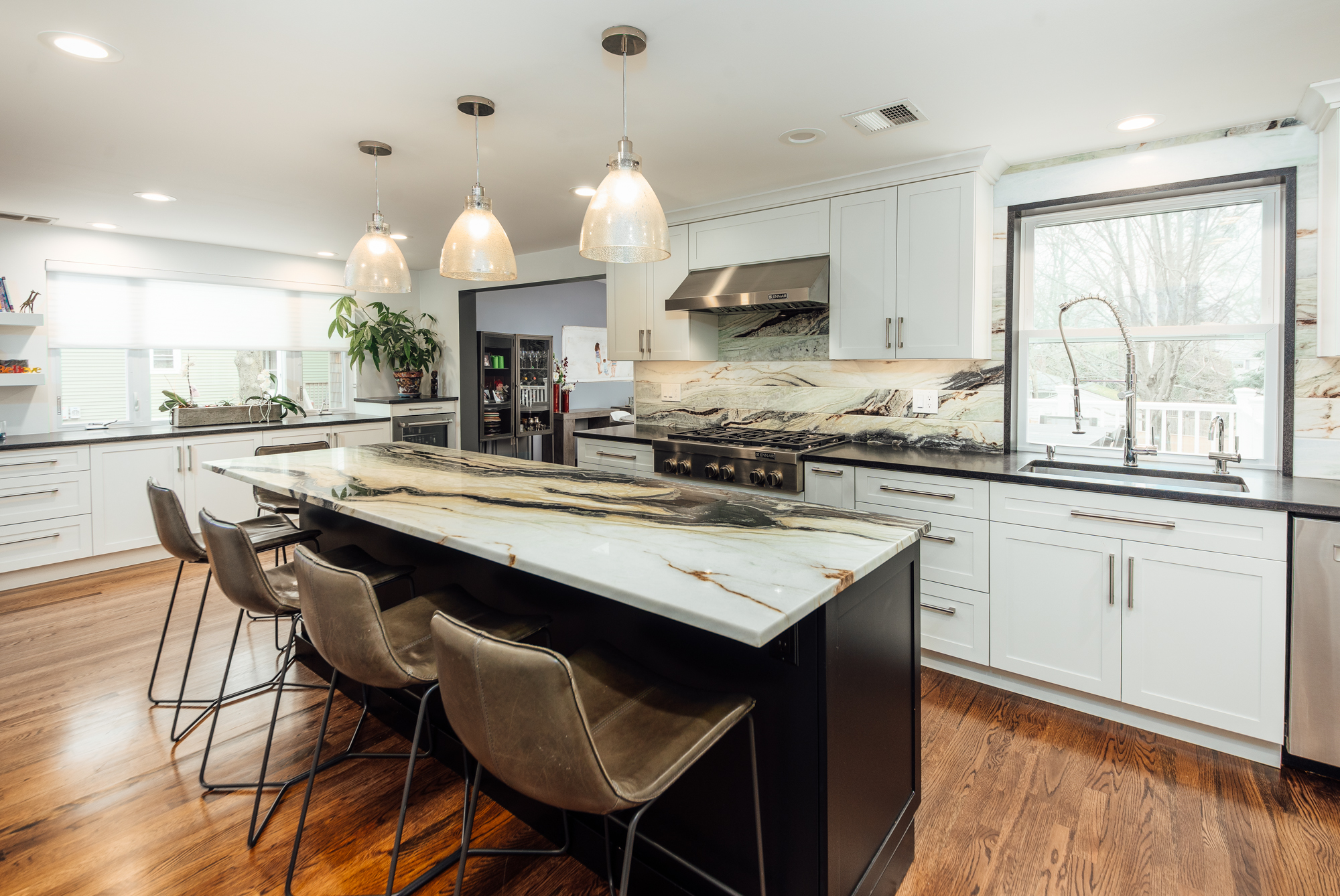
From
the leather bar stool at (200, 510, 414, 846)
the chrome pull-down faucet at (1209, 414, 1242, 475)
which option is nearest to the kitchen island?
the leather bar stool at (200, 510, 414, 846)

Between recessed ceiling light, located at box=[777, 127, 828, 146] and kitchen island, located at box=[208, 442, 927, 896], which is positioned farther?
recessed ceiling light, located at box=[777, 127, 828, 146]

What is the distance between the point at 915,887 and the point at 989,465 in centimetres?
174

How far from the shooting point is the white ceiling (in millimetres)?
1889

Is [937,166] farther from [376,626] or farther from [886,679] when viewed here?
[376,626]

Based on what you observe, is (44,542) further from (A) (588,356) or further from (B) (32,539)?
(A) (588,356)

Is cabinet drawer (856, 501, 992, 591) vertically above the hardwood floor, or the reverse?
cabinet drawer (856, 501, 992, 591)

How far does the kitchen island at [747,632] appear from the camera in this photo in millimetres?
1342

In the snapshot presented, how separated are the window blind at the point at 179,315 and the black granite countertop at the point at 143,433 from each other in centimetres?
65

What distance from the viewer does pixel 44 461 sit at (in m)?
4.06

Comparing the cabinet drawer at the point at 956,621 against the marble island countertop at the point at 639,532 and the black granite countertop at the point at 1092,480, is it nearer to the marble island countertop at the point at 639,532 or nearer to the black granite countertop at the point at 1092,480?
the black granite countertop at the point at 1092,480

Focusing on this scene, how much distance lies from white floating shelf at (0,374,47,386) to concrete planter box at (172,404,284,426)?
73 cm

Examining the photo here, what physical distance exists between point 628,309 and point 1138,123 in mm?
2793

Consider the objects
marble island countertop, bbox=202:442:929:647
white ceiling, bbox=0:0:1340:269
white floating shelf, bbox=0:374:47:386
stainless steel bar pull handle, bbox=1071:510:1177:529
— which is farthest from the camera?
white floating shelf, bbox=0:374:47:386

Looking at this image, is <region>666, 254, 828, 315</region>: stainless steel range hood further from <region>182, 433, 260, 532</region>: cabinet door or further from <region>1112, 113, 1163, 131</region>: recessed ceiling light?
<region>182, 433, 260, 532</region>: cabinet door
